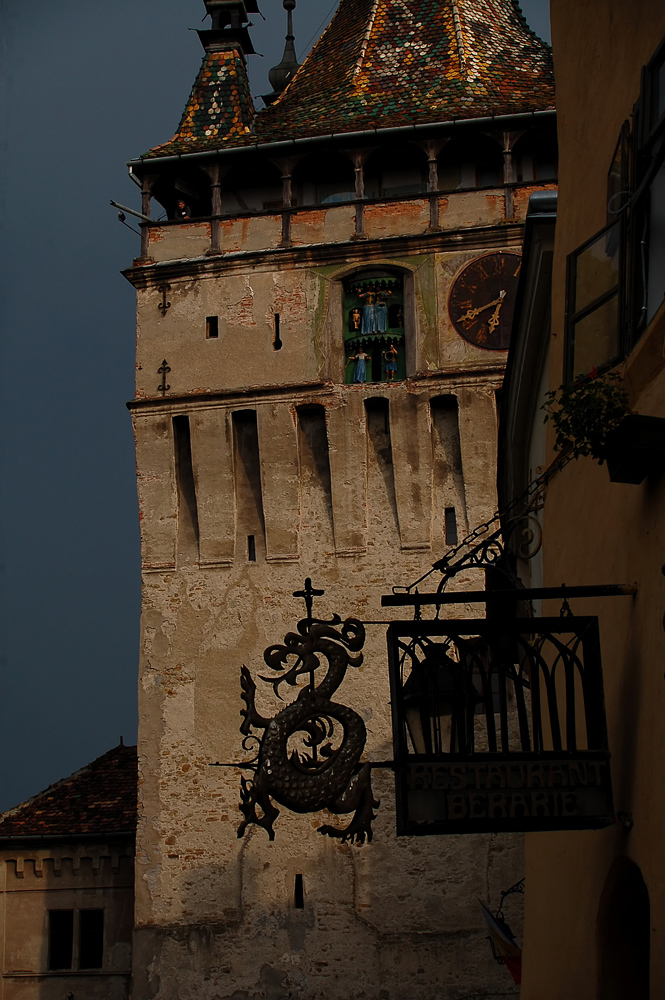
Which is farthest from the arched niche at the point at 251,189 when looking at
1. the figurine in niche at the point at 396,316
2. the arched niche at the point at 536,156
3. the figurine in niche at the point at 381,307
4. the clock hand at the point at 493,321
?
the clock hand at the point at 493,321

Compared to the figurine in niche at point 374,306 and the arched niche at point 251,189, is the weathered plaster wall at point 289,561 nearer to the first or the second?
the figurine in niche at point 374,306

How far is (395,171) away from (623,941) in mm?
17653

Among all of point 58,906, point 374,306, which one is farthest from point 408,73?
point 58,906

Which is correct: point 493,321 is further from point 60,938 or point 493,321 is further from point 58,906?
point 60,938

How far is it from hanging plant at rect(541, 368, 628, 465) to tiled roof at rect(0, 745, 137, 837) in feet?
53.1

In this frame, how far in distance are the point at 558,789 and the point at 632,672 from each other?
491 millimetres

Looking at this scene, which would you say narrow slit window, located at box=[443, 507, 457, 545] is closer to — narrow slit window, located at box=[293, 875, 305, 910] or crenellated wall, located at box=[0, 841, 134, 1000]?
narrow slit window, located at box=[293, 875, 305, 910]

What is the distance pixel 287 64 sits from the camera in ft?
96.2

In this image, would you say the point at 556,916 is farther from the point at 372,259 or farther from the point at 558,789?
the point at 372,259

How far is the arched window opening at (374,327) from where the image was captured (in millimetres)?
20766

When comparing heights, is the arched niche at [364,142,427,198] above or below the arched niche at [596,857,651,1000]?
above

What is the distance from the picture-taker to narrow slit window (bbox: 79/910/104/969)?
20359mm

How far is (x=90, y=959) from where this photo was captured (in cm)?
2038

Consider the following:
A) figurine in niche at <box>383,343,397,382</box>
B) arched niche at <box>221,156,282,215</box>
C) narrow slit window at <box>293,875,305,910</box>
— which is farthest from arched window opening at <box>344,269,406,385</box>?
narrow slit window at <box>293,875,305,910</box>
